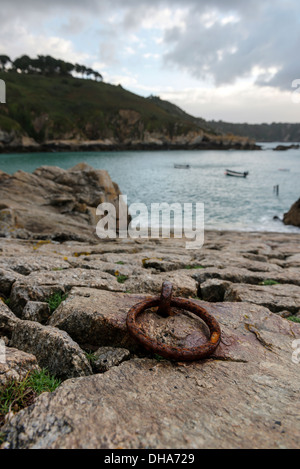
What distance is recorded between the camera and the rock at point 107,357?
2.89 metres

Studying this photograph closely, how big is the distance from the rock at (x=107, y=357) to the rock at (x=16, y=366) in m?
0.64

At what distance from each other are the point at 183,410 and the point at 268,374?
120 centimetres

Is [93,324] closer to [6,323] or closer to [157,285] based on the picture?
[6,323]

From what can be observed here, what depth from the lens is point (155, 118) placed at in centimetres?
18025

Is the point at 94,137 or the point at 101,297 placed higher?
the point at 94,137

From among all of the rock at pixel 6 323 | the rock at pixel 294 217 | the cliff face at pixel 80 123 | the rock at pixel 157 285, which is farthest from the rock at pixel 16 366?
the cliff face at pixel 80 123

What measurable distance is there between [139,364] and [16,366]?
1.24 m

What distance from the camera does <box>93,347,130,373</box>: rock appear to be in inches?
114

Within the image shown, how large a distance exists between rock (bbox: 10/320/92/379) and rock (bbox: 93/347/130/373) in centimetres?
14

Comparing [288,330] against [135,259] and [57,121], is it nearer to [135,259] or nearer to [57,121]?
[135,259]

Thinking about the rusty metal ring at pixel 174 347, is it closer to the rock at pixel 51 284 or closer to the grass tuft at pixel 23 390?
the grass tuft at pixel 23 390

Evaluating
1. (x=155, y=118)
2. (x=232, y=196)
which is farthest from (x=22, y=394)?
(x=155, y=118)
